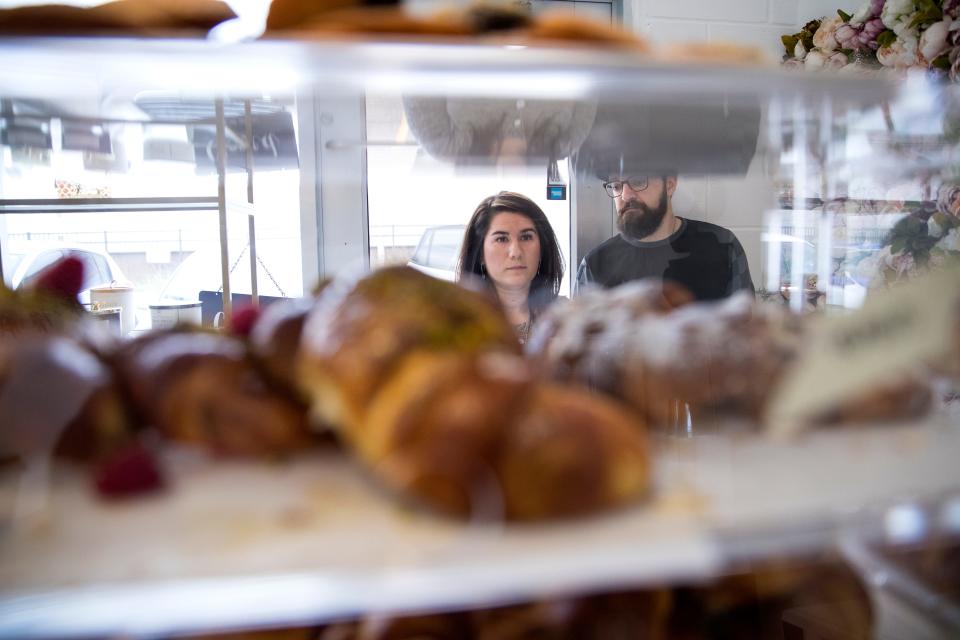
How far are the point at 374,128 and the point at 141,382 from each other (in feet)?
1.08

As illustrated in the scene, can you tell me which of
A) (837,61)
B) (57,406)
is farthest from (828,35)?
(57,406)

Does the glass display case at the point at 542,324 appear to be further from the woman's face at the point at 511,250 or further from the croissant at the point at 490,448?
the woman's face at the point at 511,250

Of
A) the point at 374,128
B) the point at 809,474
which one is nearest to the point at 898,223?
the point at 809,474

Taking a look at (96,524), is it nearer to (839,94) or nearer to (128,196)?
(839,94)

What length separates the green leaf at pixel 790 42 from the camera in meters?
2.09

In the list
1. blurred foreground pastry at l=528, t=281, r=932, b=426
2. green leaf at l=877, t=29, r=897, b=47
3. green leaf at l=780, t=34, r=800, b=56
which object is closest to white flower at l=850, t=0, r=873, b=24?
green leaf at l=877, t=29, r=897, b=47

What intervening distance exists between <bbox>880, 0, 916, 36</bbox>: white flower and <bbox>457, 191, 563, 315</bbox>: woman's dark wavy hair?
934mm

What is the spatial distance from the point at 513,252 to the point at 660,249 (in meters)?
0.27

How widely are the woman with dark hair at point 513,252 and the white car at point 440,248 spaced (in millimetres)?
17

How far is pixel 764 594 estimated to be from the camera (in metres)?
0.47

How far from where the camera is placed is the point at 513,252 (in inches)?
48.6

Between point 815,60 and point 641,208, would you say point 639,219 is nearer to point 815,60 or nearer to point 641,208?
point 641,208

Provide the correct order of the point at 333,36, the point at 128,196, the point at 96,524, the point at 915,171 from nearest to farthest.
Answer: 1. the point at 96,524
2. the point at 333,36
3. the point at 915,171
4. the point at 128,196

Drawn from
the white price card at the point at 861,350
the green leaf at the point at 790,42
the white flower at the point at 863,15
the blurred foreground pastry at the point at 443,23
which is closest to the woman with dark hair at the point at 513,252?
the blurred foreground pastry at the point at 443,23
